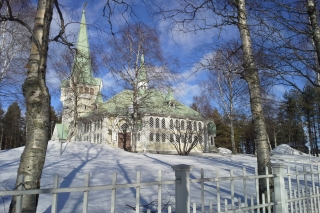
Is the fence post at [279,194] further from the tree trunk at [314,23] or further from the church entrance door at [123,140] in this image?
the church entrance door at [123,140]

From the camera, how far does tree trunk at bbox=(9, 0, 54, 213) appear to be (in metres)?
2.69

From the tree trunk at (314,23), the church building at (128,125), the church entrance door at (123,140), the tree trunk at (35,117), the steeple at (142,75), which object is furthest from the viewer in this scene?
the church entrance door at (123,140)

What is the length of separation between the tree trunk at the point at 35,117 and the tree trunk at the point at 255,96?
13.7 feet

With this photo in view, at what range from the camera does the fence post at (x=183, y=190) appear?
2904mm

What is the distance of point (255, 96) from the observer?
19.6 ft

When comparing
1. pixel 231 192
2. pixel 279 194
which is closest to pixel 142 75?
pixel 279 194

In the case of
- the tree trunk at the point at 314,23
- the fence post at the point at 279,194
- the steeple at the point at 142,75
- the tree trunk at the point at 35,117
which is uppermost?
the steeple at the point at 142,75

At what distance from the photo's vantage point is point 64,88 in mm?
22203

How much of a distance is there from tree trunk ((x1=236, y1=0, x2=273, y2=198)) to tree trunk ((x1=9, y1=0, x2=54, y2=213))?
419cm

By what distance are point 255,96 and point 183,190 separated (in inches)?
149

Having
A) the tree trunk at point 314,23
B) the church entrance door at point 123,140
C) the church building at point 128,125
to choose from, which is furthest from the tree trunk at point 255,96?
the church entrance door at point 123,140

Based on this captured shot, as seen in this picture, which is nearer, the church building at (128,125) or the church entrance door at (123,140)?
the church building at (128,125)

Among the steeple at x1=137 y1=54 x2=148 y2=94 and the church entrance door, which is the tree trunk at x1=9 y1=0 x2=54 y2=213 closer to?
the steeple at x1=137 y1=54 x2=148 y2=94

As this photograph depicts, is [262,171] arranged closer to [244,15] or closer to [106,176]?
[244,15]
